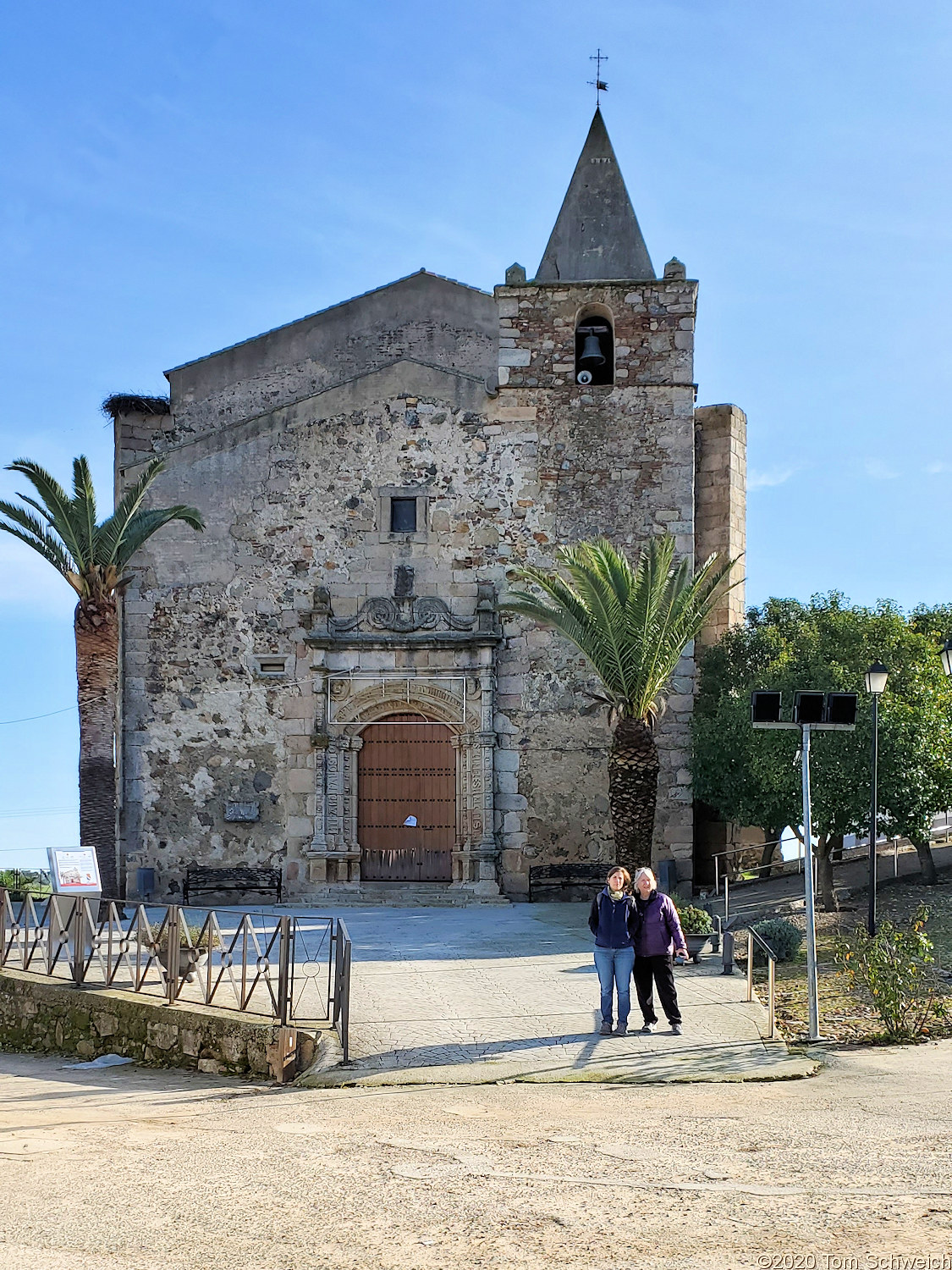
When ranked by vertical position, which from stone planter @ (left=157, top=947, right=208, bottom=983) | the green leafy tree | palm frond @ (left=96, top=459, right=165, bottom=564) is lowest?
stone planter @ (left=157, top=947, right=208, bottom=983)

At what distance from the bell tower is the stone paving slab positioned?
5.34 metres

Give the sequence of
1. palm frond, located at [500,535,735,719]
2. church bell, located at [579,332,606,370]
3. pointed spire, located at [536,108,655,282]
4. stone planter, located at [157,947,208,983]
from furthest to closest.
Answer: pointed spire, located at [536,108,655,282]
church bell, located at [579,332,606,370]
palm frond, located at [500,535,735,719]
stone planter, located at [157,947,208,983]

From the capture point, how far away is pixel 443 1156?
19.8 ft

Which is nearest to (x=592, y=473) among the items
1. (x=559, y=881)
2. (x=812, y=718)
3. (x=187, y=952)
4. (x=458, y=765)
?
(x=458, y=765)

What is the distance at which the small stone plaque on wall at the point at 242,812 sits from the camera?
63.7ft

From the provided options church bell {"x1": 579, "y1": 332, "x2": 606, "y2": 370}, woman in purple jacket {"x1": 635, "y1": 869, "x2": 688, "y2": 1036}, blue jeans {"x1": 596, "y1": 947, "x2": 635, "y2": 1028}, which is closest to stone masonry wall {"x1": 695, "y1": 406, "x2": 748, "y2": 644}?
church bell {"x1": 579, "y1": 332, "x2": 606, "y2": 370}

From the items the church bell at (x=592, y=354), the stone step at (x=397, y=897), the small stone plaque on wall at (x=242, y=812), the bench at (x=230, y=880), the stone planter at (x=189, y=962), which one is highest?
the church bell at (x=592, y=354)

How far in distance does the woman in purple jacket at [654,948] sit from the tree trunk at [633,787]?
20.7 feet

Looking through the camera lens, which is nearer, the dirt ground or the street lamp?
the dirt ground

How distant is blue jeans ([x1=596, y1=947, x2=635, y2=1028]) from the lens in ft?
30.8

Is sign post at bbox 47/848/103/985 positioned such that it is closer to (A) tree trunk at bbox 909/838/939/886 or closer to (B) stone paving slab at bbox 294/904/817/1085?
(B) stone paving slab at bbox 294/904/817/1085

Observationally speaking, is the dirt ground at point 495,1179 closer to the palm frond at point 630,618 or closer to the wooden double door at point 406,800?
the palm frond at point 630,618

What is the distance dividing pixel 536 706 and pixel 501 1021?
32.7 ft

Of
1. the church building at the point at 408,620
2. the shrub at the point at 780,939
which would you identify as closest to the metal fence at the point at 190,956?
the shrub at the point at 780,939
